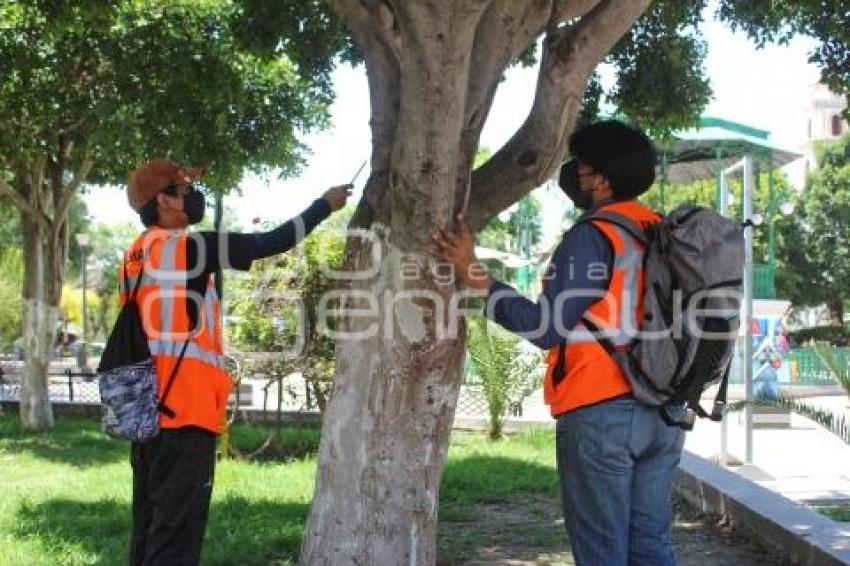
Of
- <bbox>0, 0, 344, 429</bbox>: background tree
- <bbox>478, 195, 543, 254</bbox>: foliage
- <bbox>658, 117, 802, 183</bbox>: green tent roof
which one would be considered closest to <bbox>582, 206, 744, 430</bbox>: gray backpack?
<bbox>0, 0, 344, 429</bbox>: background tree

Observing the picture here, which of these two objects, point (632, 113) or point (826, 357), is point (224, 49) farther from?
point (826, 357)

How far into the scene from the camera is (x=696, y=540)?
601 centimetres

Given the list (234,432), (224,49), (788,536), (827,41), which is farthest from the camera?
(234,432)

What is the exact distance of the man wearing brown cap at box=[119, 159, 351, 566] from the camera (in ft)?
11.5

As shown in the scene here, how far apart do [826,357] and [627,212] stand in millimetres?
3652

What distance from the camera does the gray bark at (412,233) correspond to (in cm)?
367

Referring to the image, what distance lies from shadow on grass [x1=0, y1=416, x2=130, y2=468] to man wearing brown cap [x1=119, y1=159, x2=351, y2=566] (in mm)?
7237

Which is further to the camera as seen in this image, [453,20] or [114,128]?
[114,128]

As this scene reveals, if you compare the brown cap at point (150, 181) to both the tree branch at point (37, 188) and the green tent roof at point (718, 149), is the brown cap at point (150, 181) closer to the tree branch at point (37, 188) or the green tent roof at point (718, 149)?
the green tent roof at point (718, 149)

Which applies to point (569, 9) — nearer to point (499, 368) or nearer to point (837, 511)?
point (837, 511)

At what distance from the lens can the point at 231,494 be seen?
7.52m

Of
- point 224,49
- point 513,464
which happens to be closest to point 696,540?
point 513,464

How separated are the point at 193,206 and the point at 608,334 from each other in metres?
1.68

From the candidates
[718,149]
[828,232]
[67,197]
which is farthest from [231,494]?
[828,232]
